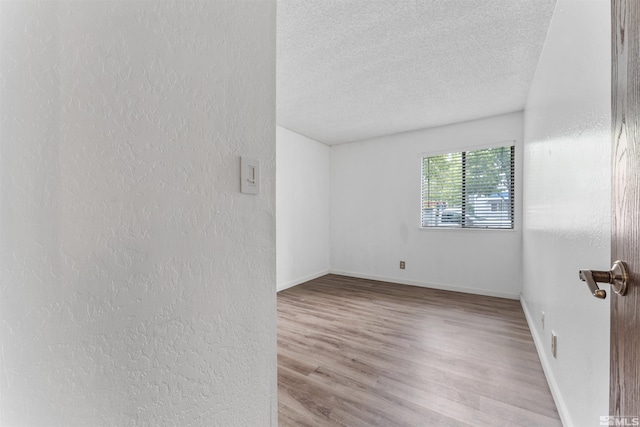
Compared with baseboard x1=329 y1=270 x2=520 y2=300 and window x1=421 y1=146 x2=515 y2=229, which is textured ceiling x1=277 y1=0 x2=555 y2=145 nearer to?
window x1=421 y1=146 x2=515 y2=229

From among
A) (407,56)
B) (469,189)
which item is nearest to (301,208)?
(469,189)

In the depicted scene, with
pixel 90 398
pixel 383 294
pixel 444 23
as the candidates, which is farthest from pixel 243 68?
pixel 383 294

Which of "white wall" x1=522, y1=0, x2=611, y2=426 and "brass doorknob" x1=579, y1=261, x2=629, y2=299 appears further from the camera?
"white wall" x1=522, y1=0, x2=611, y2=426

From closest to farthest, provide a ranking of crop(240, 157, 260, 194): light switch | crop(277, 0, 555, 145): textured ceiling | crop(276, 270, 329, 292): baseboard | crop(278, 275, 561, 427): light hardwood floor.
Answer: crop(240, 157, 260, 194): light switch, crop(278, 275, 561, 427): light hardwood floor, crop(277, 0, 555, 145): textured ceiling, crop(276, 270, 329, 292): baseboard

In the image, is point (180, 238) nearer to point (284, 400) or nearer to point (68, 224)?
point (68, 224)

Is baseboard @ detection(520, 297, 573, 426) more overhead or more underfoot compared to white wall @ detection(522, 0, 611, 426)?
more underfoot

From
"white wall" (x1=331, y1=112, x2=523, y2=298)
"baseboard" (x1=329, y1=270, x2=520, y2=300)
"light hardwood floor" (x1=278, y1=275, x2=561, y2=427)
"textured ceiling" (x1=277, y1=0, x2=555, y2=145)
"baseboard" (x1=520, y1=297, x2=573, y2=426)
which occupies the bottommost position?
"light hardwood floor" (x1=278, y1=275, x2=561, y2=427)

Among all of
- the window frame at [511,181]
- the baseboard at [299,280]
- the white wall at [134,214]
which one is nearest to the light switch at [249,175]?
the white wall at [134,214]

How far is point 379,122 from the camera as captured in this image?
3.65 m

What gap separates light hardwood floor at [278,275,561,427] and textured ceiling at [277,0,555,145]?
224cm

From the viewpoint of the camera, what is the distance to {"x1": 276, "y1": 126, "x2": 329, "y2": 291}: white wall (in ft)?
12.7

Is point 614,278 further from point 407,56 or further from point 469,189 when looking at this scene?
point 469,189

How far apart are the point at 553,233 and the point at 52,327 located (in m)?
2.20

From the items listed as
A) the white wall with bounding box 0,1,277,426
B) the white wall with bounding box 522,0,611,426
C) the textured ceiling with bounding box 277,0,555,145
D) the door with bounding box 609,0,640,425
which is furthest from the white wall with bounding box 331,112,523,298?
the white wall with bounding box 0,1,277,426
